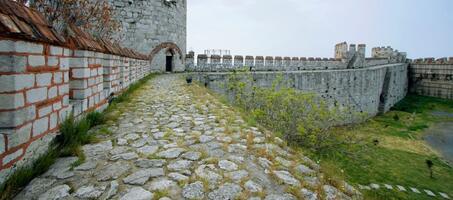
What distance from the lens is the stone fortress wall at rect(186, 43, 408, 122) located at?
42.5ft

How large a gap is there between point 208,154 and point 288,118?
180 inches

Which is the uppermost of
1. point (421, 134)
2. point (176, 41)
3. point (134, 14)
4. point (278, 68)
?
point (134, 14)

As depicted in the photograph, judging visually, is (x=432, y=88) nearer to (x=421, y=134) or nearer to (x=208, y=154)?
(x=421, y=134)

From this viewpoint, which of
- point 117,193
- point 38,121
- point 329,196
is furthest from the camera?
point 38,121

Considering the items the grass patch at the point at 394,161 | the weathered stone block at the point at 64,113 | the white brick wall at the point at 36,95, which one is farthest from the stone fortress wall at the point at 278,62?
the white brick wall at the point at 36,95

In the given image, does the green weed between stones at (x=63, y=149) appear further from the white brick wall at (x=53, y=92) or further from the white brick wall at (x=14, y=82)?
the white brick wall at (x=14, y=82)

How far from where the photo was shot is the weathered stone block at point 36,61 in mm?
2301

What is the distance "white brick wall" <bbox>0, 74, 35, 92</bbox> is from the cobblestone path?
0.72 m

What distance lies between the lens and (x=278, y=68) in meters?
16.1

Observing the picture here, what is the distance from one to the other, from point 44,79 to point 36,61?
0.75ft

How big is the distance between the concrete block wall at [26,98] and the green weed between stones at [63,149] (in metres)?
0.07

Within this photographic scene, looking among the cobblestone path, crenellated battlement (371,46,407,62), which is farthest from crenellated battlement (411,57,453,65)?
the cobblestone path

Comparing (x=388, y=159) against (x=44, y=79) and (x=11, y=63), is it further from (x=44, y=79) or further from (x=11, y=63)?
(x=11, y=63)

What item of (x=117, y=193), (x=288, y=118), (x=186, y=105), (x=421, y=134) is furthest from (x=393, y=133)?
(x=117, y=193)
